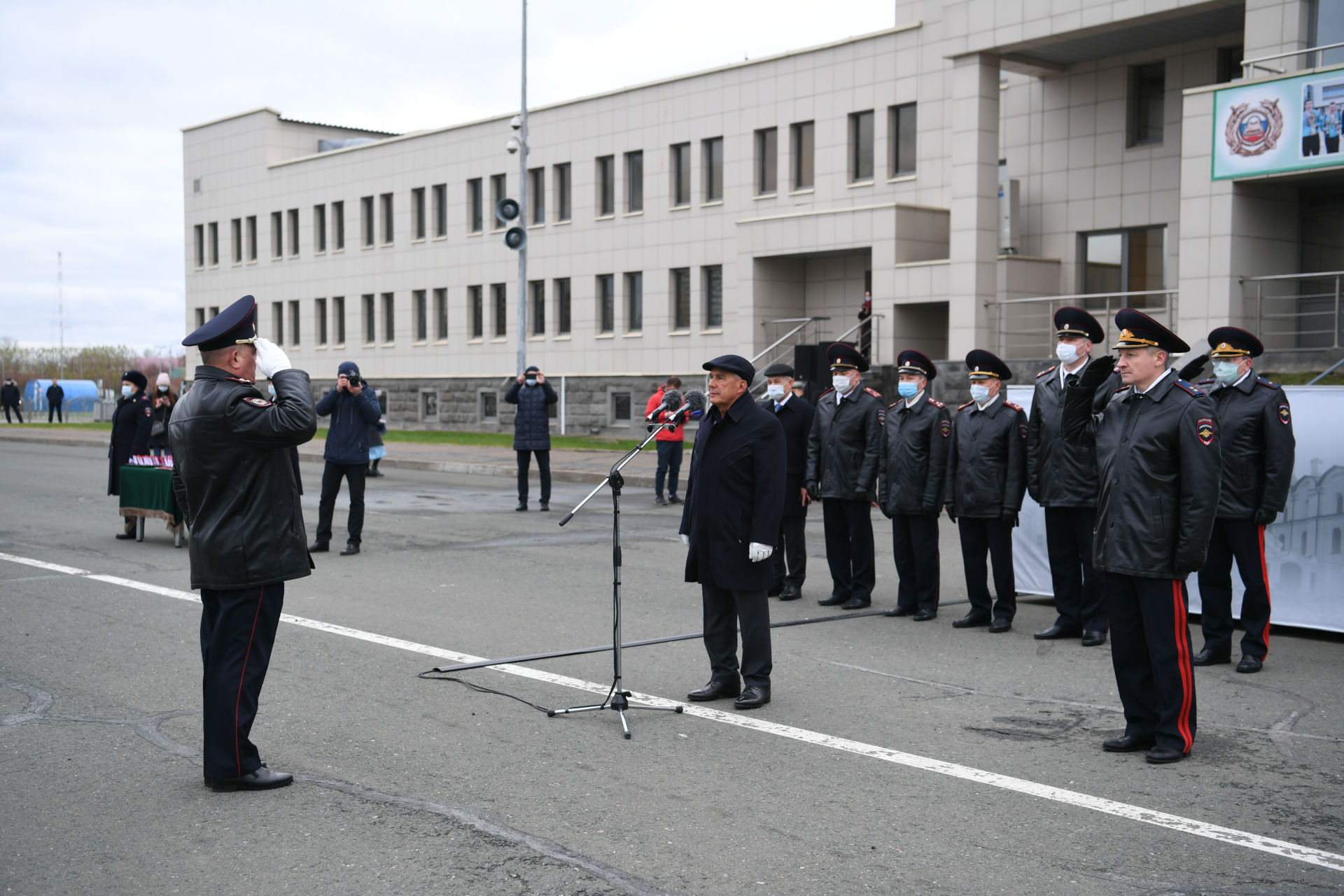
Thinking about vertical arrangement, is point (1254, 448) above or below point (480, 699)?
above

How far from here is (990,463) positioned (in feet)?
30.7

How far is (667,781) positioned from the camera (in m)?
5.57

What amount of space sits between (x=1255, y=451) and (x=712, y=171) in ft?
98.3

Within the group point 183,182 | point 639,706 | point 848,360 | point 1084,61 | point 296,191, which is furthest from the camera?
point 183,182

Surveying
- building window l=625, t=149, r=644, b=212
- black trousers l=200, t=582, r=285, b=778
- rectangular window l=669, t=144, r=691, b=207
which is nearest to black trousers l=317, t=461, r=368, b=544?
black trousers l=200, t=582, r=285, b=778

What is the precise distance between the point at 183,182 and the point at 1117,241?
4494 centimetres

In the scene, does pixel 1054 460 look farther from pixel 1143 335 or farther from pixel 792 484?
pixel 1143 335

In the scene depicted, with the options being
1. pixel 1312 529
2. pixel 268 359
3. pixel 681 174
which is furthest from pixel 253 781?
pixel 681 174

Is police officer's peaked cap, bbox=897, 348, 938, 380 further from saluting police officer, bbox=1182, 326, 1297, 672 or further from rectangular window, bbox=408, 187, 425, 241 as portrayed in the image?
rectangular window, bbox=408, 187, 425, 241

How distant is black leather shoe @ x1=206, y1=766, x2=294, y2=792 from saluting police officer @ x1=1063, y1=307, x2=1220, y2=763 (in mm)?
3929

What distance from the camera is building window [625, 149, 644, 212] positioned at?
127 ft

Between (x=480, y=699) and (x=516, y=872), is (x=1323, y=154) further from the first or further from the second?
(x=516, y=872)

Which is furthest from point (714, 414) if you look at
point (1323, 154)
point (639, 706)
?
point (1323, 154)

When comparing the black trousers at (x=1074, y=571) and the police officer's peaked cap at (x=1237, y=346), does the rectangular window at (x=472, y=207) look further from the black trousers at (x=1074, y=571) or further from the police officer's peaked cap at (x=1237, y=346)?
the police officer's peaked cap at (x=1237, y=346)
